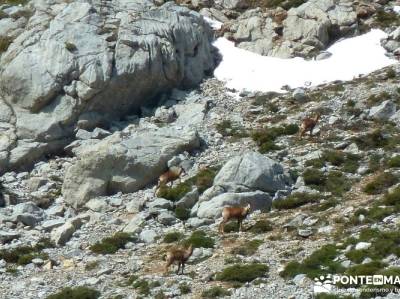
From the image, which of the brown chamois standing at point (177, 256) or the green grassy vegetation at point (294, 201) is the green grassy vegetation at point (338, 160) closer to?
the green grassy vegetation at point (294, 201)

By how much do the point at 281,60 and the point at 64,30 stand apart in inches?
485

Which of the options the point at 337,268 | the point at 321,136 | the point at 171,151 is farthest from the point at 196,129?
the point at 337,268

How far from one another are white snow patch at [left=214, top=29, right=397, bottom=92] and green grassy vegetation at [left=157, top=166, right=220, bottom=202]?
10642mm

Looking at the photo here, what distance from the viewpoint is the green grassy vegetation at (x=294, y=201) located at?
1299 inches

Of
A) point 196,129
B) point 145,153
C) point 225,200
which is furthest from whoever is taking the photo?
point 196,129

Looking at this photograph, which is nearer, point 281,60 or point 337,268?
point 337,268

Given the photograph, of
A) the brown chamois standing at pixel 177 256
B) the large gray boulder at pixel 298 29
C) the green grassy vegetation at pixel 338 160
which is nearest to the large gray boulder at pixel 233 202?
the green grassy vegetation at pixel 338 160

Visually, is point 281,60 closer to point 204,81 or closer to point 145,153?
point 204,81

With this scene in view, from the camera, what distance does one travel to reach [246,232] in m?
31.0

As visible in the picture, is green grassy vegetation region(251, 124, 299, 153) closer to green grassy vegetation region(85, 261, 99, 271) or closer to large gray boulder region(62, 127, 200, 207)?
large gray boulder region(62, 127, 200, 207)

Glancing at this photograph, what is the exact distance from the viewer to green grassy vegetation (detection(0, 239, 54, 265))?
102 ft

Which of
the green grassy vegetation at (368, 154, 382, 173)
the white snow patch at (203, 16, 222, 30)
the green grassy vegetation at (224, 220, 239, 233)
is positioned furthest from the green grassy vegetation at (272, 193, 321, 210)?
the white snow patch at (203, 16, 222, 30)

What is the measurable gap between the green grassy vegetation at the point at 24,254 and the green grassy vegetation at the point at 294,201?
29.6ft

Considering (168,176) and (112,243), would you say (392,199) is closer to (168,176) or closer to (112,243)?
(168,176)
